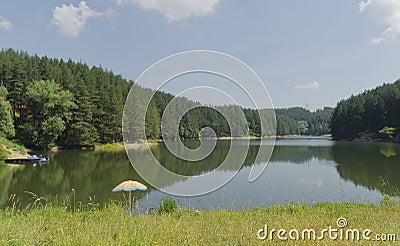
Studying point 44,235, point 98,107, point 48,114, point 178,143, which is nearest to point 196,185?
point 178,143

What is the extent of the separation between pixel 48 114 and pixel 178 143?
40426 mm

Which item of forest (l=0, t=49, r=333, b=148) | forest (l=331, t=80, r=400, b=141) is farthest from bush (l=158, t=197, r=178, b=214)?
forest (l=331, t=80, r=400, b=141)

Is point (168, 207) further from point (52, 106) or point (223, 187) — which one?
point (52, 106)

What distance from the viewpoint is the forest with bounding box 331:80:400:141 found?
6450cm

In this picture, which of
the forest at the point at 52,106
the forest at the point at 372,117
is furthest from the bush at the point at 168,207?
the forest at the point at 372,117

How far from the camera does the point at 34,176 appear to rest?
20891mm

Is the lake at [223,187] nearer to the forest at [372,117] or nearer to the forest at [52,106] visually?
the forest at [52,106]

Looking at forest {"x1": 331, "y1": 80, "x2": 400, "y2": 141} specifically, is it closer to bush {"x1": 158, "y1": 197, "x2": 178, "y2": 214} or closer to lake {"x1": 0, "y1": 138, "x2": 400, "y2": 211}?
lake {"x1": 0, "y1": 138, "x2": 400, "y2": 211}

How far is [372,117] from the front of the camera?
233ft

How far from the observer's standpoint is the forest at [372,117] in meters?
64.5

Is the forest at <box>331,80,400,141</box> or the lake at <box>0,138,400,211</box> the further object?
the forest at <box>331,80,400,141</box>

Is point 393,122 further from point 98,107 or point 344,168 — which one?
point 98,107

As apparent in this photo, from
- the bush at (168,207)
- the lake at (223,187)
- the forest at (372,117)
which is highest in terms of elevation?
the forest at (372,117)

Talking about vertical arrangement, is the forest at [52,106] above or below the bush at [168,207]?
above
